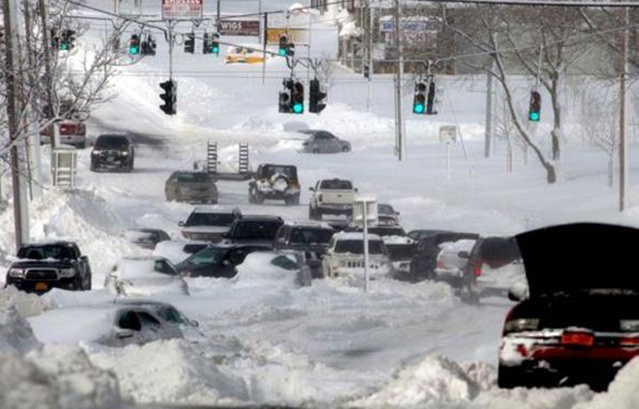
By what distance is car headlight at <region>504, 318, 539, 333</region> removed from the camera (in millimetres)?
15547

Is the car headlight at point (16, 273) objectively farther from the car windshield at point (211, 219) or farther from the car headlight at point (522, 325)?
the car headlight at point (522, 325)

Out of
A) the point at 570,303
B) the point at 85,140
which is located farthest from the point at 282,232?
the point at 85,140

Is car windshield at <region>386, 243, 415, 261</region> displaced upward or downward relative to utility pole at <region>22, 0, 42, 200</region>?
downward

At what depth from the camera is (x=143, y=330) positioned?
20828mm

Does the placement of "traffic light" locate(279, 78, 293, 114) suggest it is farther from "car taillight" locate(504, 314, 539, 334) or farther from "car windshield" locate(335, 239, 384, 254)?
"car taillight" locate(504, 314, 539, 334)

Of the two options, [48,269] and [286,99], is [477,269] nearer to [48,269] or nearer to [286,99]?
[48,269]

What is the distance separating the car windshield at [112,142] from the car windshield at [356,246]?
33.6m

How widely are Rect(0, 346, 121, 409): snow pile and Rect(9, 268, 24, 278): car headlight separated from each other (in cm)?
2443

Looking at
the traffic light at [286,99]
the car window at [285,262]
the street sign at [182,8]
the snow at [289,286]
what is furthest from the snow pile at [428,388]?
the street sign at [182,8]

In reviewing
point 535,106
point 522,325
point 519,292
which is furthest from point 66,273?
point 535,106

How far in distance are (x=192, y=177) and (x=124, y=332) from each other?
45.1 meters

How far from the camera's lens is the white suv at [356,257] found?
133ft

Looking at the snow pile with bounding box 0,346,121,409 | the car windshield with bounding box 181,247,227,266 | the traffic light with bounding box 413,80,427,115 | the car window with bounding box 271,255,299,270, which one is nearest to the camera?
the snow pile with bounding box 0,346,121,409

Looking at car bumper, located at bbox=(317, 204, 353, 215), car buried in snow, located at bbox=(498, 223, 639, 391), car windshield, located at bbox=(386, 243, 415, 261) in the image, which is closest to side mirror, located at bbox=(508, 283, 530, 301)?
car buried in snow, located at bbox=(498, 223, 639, 391)
